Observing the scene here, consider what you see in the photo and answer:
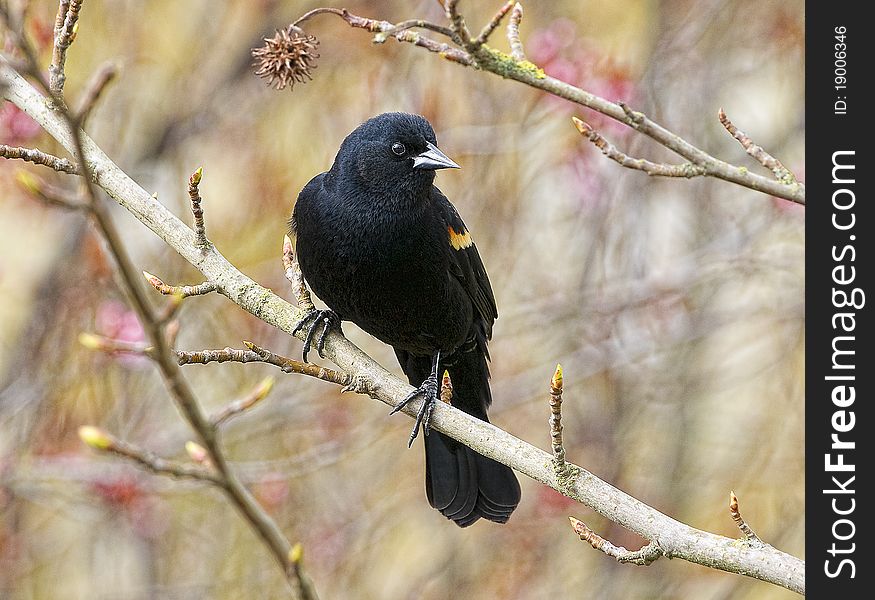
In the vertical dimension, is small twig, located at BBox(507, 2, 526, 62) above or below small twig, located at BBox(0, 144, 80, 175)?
above

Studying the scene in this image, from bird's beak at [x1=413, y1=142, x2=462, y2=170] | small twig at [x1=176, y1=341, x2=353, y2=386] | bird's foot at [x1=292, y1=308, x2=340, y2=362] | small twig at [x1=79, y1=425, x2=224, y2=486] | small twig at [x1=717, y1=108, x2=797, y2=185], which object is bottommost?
small twig at [x1=79, y1=425, x2=224, y2=486]

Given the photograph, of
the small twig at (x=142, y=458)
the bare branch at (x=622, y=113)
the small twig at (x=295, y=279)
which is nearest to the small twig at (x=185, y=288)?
the small twig at (x=295, y=279)

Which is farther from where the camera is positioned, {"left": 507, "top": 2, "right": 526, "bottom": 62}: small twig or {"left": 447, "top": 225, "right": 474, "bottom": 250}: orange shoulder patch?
{"left": 447, "top": 225, "right": 474, "bottom": 250}: orange shoulder patch

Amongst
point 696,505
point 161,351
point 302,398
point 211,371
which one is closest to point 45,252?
Answer: point 211,371

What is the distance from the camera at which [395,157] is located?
3215mm

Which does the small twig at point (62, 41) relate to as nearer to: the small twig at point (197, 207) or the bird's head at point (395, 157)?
the small twig at point (197, 207)

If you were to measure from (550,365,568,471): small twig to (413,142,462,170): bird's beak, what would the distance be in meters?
1.17

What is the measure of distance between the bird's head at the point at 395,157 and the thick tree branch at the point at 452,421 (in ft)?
1.72

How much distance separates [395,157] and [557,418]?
1.38m

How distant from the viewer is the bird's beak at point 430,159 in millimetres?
3150

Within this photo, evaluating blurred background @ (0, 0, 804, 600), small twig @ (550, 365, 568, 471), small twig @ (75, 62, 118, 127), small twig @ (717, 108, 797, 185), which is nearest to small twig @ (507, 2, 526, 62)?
small twig @ (717, 108, 797, 185)

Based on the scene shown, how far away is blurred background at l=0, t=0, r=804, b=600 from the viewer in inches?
177

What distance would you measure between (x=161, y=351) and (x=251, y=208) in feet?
11.9

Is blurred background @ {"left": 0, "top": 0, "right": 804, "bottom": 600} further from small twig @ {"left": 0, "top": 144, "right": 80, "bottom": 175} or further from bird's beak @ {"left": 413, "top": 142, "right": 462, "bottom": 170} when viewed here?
small twig @ {"left": 0, "top": 144, "right": 80, "bottom": 175}
